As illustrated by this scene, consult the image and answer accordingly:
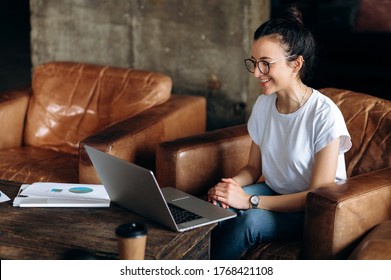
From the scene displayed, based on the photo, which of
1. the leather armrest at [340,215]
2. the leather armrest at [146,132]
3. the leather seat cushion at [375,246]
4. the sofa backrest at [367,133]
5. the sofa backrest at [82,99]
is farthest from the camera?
the sofa backrest at [82,99]

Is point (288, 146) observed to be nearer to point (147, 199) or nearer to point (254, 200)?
point (254, 200)

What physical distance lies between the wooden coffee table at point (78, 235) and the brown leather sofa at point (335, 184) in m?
0.43

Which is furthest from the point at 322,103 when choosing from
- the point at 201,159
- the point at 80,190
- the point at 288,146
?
the point at 80,190

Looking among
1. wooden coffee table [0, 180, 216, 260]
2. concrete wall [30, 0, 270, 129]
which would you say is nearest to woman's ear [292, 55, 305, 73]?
wooden coffee table [0, 180, 216, 260]

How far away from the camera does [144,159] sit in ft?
12.2

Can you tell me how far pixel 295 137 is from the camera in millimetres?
2945

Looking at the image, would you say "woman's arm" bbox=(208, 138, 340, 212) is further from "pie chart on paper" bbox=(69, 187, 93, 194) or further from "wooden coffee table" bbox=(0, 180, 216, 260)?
"pie chart on paper" bbox=(69, 187, 93, 194)

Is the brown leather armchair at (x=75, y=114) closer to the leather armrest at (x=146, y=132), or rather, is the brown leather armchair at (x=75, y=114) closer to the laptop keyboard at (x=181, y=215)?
the leather armrest at (x=146, y=132)

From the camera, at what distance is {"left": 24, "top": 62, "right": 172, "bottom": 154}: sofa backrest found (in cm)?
409

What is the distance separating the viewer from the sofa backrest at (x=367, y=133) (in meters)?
3.17

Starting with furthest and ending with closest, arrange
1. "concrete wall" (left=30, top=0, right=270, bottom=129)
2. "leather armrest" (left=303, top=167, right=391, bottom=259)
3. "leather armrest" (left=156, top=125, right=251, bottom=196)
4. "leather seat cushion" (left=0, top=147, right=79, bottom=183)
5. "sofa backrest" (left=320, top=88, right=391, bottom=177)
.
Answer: "concrete wall" (left=30, top=0, right=270, bottom=129) < "leather seat cushion" (left=0, top=147, right=79, bottom=183) < "leather armrest" (left=156, top=125, right=251, bottom=196) < "sofa backrest" (left=320, top=88, right=391, bottom=177) < "leather armrest" (left=303, top=167, right=391, bottom=259)

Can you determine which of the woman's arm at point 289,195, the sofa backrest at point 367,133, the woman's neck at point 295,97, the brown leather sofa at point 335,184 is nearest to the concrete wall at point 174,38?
the brown leather sofa at point 335,184

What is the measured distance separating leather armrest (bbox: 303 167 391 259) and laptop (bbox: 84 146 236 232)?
1.09ft

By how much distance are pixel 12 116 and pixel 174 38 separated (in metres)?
1.18
